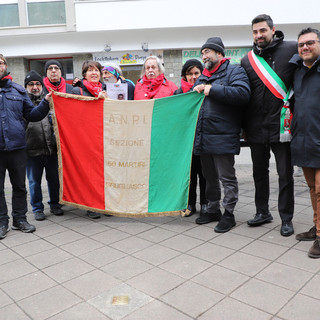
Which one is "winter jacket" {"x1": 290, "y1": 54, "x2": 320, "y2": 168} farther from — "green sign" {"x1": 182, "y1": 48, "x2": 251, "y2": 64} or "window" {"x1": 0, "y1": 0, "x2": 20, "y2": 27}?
"window" {"x1": 0, "y1": 0, "x2": 20, "y2": 27}

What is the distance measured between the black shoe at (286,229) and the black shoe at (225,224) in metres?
0.58

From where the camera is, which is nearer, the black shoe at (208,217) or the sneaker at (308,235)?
the sneaker at (308,235)

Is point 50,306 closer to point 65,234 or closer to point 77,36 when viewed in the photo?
point 65,234

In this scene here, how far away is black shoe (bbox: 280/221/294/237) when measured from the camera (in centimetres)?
379

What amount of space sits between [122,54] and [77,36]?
72.7 inches

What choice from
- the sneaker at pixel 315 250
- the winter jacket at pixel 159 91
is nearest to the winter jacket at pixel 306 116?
the sneaker at pixel 315 250

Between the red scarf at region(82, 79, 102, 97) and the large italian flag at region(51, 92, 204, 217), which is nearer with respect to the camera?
the large italian flag at region(51, 92, 204, 217)

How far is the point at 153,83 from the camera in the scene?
4531mm

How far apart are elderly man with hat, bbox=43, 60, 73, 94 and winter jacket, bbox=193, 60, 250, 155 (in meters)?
1.99

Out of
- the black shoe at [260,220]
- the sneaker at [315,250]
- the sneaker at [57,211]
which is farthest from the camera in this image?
the sneaker at [57,211]

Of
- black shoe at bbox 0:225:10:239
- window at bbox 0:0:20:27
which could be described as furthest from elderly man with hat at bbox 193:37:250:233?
window at bbox 0:0:20:27

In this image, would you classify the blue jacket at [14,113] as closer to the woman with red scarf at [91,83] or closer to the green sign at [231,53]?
the woman with red scarf at [91,83]

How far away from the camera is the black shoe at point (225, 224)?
4.00 m

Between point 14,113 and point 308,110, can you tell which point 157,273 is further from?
point 14,113
